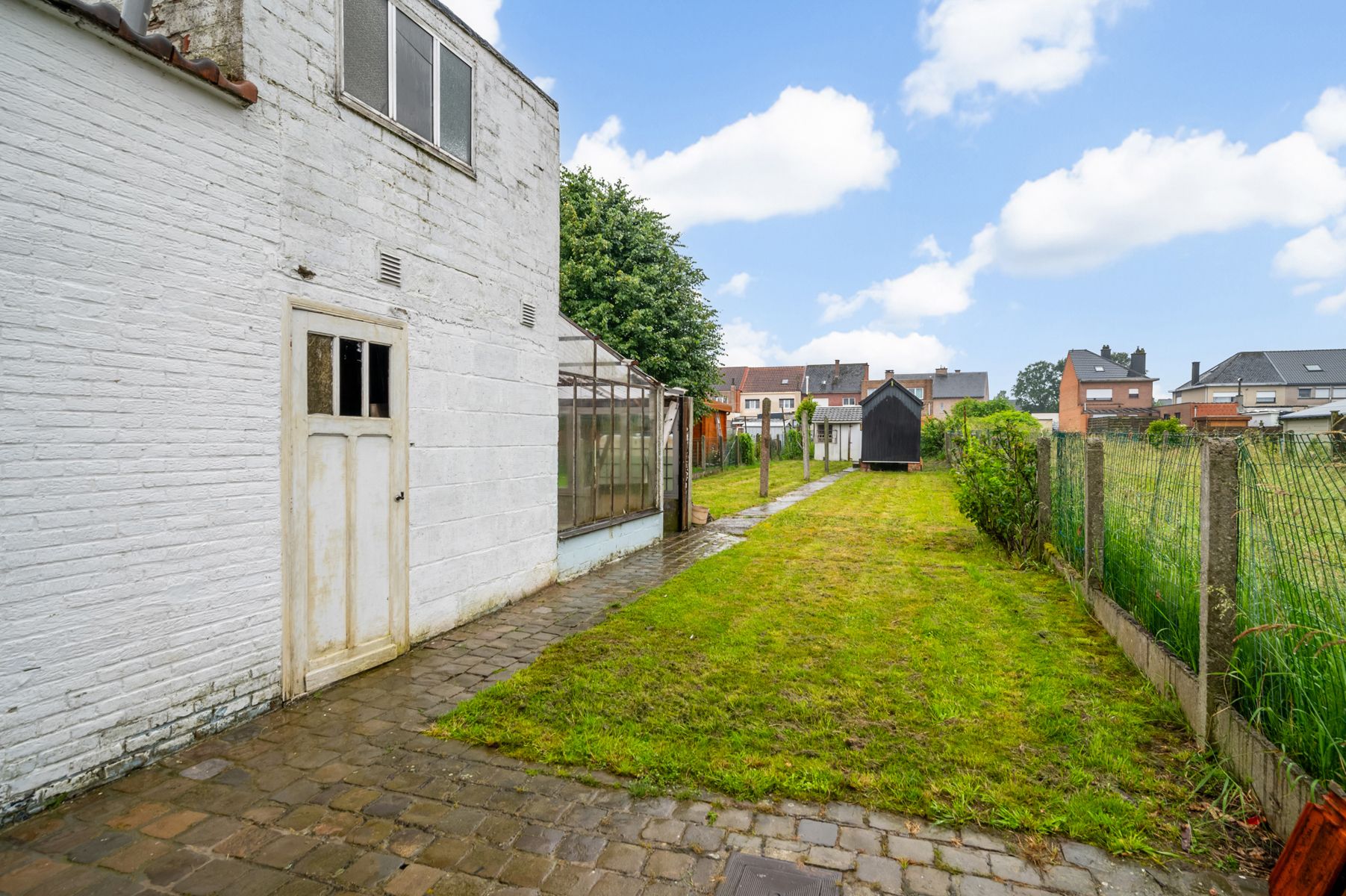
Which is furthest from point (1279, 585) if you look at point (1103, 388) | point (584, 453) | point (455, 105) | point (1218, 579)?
point (1103, 388)

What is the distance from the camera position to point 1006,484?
8641 millimetres

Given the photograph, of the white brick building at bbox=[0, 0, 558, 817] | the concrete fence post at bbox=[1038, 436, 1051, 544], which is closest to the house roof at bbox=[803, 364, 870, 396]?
the concrete fence post at bbox=[1038, 436, 1051, 544]

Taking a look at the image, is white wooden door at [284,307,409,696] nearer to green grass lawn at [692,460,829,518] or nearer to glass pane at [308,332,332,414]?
glass pane at [308,332,332,414]

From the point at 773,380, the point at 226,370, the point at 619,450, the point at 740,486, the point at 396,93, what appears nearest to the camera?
the point at 226,370

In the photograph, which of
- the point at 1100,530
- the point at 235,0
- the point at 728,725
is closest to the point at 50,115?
the point at 235,0

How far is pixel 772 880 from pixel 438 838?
1384mm

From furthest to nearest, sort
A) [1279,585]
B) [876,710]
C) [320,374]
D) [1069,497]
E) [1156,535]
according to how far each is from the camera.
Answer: [1069,497] → [1156,535] → [320,374] → [876,710] → [1279,585]

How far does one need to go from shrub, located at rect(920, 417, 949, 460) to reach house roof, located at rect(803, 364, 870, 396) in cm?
3185

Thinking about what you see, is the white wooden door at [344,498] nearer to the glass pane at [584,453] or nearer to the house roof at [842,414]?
the glass pane at [584,453]

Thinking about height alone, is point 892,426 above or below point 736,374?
below

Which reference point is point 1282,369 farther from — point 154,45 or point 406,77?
point 154,45

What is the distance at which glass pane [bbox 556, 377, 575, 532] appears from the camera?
7.33m

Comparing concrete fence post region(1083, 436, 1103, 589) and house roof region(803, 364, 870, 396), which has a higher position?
house roof region(803, 364, 870, 396)

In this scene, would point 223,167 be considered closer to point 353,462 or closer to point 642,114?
point 353,462
